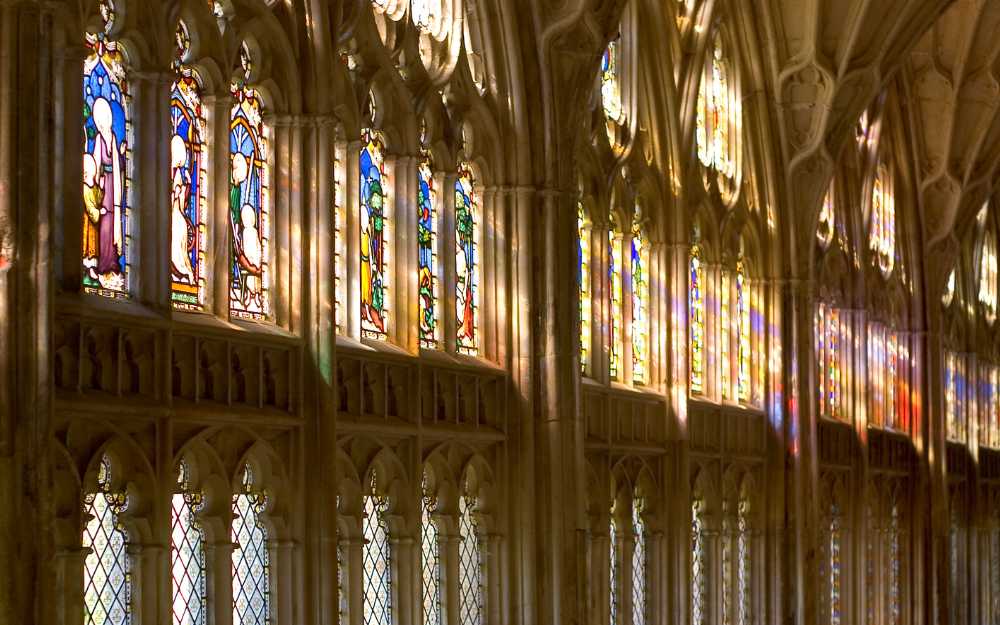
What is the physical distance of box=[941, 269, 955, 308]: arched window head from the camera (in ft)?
107

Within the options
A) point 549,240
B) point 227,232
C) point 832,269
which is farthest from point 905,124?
point 227,232

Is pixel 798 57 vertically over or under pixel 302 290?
over

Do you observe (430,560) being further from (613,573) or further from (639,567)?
(639,567)

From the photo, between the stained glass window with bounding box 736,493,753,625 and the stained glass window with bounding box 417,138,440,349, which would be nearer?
the stained glass window with bounding box 417,138,440,349

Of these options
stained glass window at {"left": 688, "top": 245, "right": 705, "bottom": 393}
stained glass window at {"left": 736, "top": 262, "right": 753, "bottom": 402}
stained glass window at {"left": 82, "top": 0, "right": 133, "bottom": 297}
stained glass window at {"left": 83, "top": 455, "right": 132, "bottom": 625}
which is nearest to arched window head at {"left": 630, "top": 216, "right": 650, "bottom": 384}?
stained glass window at {"left": 688, "top": 245, "right": 705, "bottom": 393}

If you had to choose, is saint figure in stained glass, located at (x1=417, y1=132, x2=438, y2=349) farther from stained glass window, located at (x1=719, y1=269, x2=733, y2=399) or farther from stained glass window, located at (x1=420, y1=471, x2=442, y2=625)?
stained glass window, located at (x1=719, y1=269, x2=733, y2=399)

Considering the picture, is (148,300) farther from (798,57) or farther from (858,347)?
(858,347)

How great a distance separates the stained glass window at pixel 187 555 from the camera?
12.8 m

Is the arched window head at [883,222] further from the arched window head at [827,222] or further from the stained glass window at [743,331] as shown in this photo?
the stained glass window at [743,331]

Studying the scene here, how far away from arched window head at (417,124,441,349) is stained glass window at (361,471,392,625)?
1701 mm

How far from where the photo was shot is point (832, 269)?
88.7 ft

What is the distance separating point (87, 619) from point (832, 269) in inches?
693

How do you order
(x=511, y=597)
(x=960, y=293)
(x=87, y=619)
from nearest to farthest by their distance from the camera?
(x=87, y=619), (x=511, y=597), (x=960, y=293)

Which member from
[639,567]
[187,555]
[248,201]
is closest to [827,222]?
[639,567]
